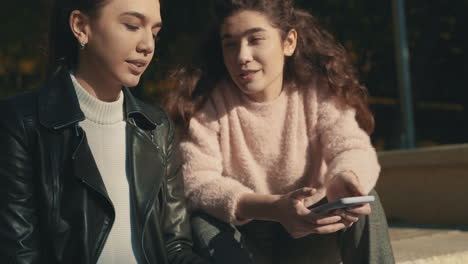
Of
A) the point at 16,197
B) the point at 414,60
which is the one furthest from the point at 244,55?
the point at 414,60

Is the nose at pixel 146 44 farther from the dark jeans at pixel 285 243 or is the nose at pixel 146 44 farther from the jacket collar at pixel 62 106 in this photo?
the dark jeans at pixel 285 243

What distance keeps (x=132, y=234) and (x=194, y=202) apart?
1.80ft

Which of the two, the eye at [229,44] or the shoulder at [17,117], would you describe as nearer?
the shoulder at [17,117]

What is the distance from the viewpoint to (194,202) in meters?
2.84

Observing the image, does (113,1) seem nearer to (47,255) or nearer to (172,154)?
(172,154)

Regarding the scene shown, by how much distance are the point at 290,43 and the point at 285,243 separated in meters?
0.86

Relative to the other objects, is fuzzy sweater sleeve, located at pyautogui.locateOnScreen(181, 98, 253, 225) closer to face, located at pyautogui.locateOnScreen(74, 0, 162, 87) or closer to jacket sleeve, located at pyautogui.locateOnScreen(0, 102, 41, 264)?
face, located at pyautogui.locateOnScreen(74, 0, 162, 87)

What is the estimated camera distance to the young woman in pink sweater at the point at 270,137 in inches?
109

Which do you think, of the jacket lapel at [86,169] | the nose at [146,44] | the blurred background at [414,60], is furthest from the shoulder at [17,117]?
the blurred background at [414,60]

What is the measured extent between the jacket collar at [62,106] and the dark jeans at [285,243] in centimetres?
54

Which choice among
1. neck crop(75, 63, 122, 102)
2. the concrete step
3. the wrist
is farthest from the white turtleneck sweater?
the concrete step

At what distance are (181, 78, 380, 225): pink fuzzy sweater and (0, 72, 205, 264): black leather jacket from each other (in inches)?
24.3

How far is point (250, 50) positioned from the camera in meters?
2.97

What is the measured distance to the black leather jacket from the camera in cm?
219
